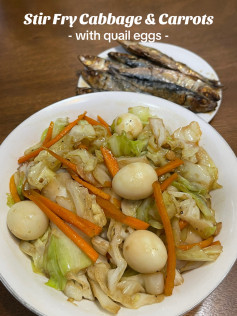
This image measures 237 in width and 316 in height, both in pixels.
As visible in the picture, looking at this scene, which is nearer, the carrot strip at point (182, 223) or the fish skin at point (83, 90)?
the carrot strip at point (182, 223)

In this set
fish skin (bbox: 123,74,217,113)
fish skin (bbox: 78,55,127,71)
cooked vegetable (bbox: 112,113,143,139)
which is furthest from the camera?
fish skin (bbox: 78,55,127,71)

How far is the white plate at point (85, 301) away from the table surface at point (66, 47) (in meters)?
0.61

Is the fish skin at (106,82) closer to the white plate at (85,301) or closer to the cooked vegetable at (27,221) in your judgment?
the white plate at (85,301)

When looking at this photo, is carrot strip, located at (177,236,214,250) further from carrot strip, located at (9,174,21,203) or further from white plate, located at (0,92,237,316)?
carrot strip, located at (9,174,21,203)

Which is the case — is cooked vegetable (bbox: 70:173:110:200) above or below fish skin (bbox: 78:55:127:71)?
below

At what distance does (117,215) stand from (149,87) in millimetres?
1245

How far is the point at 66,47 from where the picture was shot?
2523 mm

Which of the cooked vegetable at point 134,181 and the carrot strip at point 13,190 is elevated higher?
the cooked vegetable at point 134,181

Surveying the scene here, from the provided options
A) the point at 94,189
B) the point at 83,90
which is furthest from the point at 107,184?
the point at 83,90

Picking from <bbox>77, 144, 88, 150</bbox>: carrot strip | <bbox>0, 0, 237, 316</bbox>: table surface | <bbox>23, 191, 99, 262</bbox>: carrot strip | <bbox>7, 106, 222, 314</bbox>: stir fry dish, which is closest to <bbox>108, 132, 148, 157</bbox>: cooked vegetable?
<bbox>7, 106, 222, 314</bbox>: stir fry dish

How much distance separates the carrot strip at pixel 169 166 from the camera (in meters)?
1.24

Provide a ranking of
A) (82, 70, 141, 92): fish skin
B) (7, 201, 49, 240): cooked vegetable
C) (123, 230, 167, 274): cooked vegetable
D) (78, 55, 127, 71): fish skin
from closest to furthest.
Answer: (123, 230, 167, 274): cooked vegetable, (7, 201, 49, 240): cooked vegetable, (82, 70, 141, 92): fish skin, (78, 55, 127, 71): fish skin

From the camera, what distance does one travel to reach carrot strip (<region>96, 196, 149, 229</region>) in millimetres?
1133

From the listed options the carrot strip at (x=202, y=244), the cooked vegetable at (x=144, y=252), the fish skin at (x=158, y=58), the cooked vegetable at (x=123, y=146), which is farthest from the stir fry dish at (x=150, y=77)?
the cooked vegetable at (x=144, y=252)
